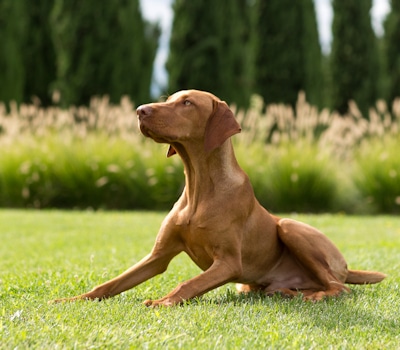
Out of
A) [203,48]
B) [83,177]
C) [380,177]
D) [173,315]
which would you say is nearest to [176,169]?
[83,177]

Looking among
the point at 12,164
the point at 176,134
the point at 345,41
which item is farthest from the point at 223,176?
the point at 345,41

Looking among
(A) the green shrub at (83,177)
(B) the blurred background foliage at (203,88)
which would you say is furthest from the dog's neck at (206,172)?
(A) the green shrub at (83,177)

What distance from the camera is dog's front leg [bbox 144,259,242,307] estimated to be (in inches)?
137

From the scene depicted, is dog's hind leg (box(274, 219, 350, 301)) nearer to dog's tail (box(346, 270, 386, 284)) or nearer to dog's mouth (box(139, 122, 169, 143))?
dog's tail (box(346, 270, 386, 284))

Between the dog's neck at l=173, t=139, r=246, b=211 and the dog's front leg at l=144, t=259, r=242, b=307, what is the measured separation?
1.19 feet

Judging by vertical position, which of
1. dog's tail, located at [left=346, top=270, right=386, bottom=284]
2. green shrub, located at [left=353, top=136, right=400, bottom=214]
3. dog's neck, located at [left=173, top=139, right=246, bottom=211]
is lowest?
green shrub, located at [left=353, top=136, right=400, bottom=214]

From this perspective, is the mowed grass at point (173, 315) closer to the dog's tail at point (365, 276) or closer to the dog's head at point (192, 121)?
the dog's tail at point (365, 276)

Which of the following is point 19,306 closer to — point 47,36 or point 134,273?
point 134,273

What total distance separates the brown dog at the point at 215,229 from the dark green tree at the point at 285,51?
1327cm

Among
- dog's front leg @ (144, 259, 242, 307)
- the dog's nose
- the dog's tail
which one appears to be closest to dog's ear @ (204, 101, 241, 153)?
the dog's nose

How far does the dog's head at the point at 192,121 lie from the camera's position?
346 centimetres

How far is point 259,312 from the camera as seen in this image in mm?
3371

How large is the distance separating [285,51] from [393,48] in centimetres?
665

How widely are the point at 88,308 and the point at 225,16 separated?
15.7 m
